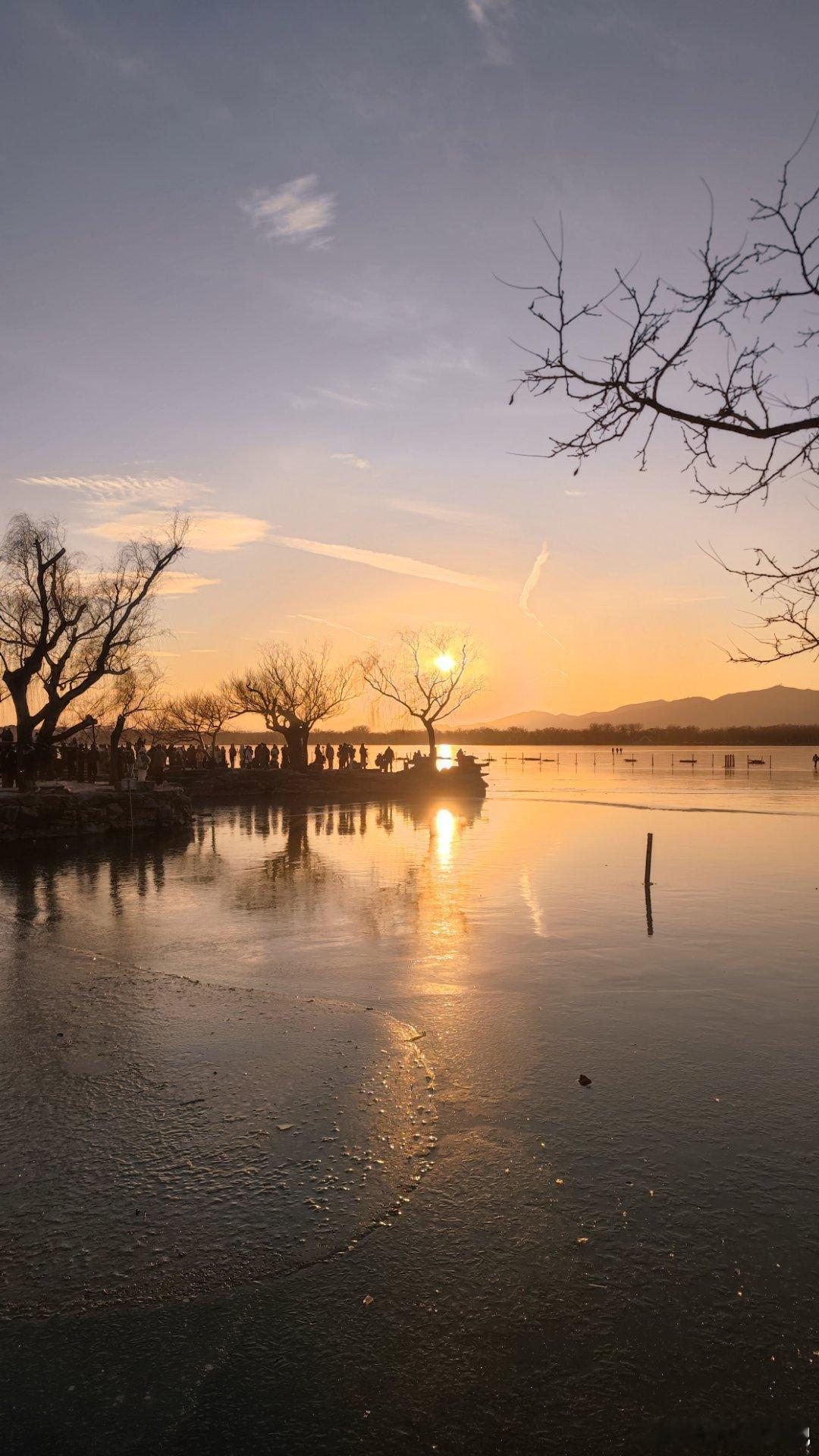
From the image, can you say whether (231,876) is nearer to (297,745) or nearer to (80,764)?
(80,764)

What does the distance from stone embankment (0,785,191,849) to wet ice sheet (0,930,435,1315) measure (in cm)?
1670

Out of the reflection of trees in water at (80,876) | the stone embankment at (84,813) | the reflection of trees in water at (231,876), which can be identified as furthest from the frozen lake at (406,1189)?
the stone embankment at (84,813)

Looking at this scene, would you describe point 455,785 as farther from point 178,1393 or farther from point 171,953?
point 178,1393

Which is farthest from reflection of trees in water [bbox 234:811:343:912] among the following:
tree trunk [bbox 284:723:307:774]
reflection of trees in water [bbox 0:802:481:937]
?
tree trunk [bbox 284:723:307:774]

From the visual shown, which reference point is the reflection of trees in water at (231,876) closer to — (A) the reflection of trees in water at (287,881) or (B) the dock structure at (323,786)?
(A) the reflection of trees in water at (287,881)

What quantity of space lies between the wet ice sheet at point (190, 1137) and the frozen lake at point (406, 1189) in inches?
1.1

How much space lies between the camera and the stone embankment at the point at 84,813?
25.2m

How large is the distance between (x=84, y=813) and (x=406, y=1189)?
966 inches

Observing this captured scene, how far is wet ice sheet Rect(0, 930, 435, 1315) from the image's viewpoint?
475cm

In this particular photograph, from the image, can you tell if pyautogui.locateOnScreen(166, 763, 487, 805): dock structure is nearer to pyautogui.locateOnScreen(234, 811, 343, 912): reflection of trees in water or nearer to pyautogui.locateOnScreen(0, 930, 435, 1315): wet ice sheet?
pyautogui.locateOnScreen(234, 811, 343, 912): reflection of trees in water

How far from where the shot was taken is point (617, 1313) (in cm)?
434

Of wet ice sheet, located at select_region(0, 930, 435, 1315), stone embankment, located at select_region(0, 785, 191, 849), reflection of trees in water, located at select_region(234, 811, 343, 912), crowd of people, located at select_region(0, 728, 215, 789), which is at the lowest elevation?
reflection of trees in water, located at select_region(234, 811, 343, 912)

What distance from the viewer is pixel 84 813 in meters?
27.8

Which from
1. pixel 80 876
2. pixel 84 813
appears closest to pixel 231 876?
pixel 80 876
